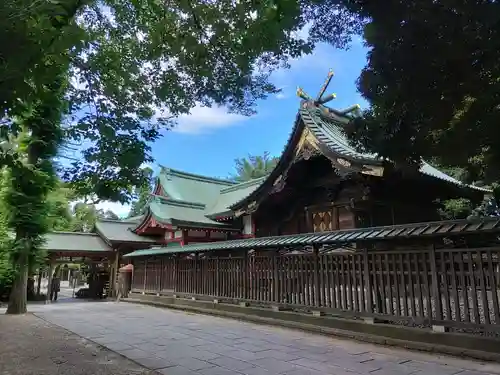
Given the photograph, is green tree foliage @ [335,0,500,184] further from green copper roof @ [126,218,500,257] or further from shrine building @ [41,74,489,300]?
shrine building @ [41,74,489,300]

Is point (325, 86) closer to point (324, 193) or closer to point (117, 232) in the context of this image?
point (324, 193)

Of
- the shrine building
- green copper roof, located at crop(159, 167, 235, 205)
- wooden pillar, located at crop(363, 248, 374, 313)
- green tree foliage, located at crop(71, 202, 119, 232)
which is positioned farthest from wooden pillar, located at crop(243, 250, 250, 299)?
green tree foliage, located at crop(71, 202, 119, 232)

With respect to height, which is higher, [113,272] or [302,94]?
Result: [302,94]

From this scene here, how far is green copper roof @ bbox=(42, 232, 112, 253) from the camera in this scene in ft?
65.0

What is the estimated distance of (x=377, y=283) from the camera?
23.7 ft

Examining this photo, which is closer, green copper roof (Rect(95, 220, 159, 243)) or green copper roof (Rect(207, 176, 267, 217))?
green copper roof (Rect(95, 220, 159, 243))

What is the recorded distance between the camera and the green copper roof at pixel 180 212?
58.2 feet

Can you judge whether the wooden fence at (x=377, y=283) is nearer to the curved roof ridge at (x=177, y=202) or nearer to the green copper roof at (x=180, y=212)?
the green copper roof at (x=180, y=212)

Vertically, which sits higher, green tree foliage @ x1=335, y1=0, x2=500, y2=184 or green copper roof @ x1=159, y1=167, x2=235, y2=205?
green copper roof @ x1=159, y1=167, x2=235, y2=205

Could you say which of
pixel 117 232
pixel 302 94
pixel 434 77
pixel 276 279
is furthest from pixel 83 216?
pixel 434 77

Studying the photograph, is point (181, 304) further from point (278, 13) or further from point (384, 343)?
point (278, 13)

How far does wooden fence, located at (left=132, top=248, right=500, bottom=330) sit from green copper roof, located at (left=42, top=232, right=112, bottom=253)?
424 inches

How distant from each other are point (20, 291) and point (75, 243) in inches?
317

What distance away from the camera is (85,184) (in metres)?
5.82
